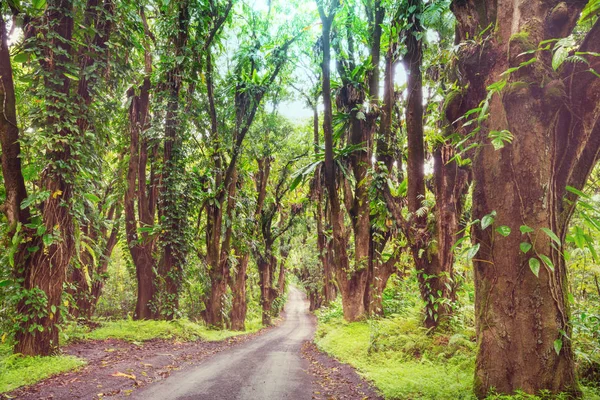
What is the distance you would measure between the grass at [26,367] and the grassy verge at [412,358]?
16.4ft

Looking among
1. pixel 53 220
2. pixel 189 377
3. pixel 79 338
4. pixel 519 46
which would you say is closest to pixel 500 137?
pixel 519 46

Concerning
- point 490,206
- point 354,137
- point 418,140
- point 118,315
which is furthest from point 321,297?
point 490,206

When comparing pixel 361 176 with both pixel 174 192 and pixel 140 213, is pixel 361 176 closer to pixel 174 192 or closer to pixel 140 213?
pixel 174 192

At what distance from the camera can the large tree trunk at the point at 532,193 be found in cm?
346

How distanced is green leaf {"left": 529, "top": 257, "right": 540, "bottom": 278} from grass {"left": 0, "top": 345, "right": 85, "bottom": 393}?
21.0 feet

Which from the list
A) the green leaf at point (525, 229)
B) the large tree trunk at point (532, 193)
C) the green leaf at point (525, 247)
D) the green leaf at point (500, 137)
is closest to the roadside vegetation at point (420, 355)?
the large tree trunk at point (532, 193)

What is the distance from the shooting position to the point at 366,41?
12461 millimetres

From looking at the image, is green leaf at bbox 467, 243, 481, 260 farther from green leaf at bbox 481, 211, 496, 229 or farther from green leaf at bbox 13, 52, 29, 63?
green leaf at bbox 13, 52, 29, 63

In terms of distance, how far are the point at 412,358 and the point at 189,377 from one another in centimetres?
399

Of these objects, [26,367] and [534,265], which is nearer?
[534,265]

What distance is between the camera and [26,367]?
569 centimetres

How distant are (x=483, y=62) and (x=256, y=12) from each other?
13.1 m

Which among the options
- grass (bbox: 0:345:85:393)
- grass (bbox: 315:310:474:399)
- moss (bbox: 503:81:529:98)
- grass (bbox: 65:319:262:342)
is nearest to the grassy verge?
grass (bbox: 315:310:474:399)

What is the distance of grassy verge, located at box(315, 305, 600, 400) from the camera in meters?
4.48
